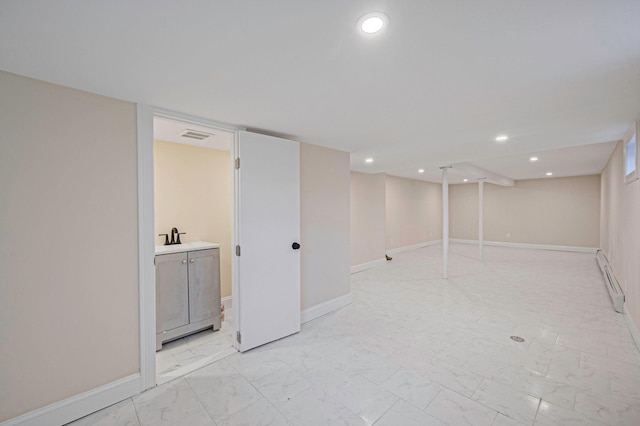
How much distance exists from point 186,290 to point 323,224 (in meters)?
1.79

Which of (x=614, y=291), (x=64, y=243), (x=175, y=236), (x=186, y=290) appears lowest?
(x=614, y=291)

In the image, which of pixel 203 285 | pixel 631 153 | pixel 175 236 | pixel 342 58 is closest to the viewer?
pixel 342 58

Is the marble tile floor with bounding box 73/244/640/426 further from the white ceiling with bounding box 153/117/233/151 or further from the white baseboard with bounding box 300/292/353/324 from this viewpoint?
the white ceiling with bounding box 153/117/233/151

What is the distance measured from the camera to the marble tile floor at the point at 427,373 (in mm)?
1806

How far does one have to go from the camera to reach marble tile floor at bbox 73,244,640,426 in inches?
71.1

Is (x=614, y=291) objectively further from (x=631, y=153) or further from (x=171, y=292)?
(x=171, y=292)

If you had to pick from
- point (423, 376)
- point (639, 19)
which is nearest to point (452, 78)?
point (639, 19)

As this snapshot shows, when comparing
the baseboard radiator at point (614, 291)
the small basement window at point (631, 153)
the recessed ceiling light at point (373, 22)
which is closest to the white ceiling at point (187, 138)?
the recessed ceiling light at point (373, 22)

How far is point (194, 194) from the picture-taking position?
360 cm

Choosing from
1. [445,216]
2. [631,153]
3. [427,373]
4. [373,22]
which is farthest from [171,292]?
[631,153]

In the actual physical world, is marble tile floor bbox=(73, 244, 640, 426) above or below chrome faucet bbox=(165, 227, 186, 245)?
below

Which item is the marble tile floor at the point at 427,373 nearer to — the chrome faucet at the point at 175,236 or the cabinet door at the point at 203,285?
the cabinet door at the point at 203,285

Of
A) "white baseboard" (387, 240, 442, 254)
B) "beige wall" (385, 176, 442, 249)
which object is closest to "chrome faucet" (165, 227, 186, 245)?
"beige wall" (385, 176, 442, 249)

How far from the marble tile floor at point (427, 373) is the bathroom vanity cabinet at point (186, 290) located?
76 centimetres
